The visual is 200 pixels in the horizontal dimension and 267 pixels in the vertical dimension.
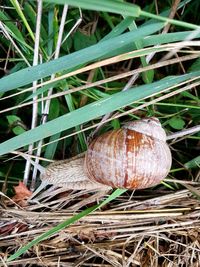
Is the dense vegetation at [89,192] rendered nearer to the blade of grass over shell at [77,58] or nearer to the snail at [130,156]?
the snail at [130,156]

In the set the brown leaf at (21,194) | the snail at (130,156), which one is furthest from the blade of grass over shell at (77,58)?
the brown leaf at (21,194)

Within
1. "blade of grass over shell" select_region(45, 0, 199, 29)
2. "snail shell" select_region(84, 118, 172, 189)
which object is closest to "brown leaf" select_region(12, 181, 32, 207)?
"snail shell" select_region(84, 118, 172, 189)

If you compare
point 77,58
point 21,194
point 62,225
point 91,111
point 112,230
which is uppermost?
point 77,58

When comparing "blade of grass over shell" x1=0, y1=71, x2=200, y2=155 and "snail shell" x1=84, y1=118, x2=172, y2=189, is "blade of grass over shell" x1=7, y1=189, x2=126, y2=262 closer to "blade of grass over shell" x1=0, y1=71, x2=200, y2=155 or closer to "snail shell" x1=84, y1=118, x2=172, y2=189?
"snail shell" x1=84, y1=118, x2=172, y2=189

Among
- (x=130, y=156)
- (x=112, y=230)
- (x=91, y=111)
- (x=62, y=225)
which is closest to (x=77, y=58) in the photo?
(x=91, y=111)

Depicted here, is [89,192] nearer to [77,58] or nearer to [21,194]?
[21,194]

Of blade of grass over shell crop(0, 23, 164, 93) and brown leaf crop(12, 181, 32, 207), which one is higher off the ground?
blade of grass over shell crop(0, 23, 164, 93)

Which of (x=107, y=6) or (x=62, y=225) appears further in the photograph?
(x=62, y=225)
